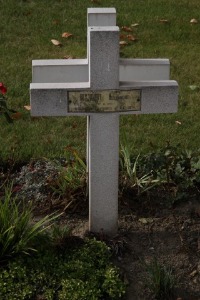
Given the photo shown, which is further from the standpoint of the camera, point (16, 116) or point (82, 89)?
point (16, 116)

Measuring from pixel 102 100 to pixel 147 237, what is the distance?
3.11 feet

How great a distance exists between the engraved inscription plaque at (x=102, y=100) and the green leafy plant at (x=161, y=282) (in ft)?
2.86

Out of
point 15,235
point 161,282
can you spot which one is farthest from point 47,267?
point 161,282

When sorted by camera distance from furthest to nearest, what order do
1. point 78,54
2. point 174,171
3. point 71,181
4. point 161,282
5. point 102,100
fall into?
point 78,54 → point 174,171 → point 71,181 → point 102,100 → point 161,282

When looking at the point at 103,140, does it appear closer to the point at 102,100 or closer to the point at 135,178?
the point at 102,100

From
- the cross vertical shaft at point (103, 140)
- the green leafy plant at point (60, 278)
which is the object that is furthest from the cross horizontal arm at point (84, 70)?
the green leafy plant at point (60, 278)

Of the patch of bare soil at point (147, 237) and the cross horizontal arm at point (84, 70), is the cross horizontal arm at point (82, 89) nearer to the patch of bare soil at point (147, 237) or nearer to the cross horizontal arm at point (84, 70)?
the cross horizontal arm at point (84, 70)

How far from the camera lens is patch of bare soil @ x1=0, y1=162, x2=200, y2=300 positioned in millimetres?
4418

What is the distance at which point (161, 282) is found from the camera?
13.9ft

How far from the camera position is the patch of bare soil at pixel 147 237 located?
4.42m

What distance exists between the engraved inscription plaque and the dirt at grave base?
81 cm

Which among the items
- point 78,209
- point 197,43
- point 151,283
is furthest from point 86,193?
point 197,43

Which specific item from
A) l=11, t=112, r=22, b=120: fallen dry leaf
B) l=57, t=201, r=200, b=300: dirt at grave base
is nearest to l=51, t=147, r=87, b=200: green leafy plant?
l=57, t=201, r=200, b=300: dirt at grave base

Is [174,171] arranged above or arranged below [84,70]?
below
